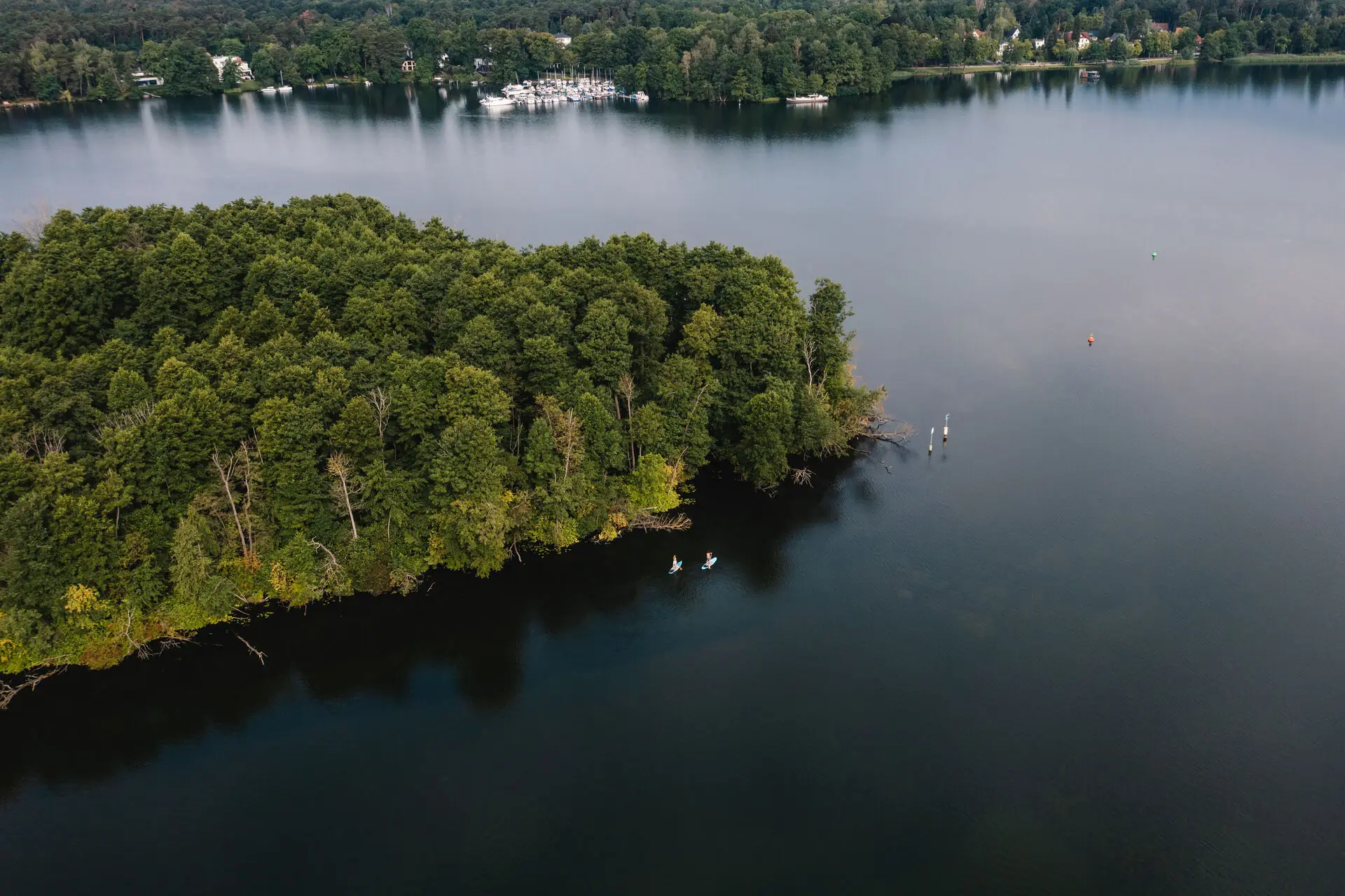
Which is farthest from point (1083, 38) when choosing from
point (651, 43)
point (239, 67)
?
point (239, 67)

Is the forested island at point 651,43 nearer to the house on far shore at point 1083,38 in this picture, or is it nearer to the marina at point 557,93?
the house on far shore at point 1083,38

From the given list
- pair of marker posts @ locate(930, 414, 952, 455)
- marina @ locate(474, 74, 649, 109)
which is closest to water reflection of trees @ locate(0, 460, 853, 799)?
pair of marker posts @ locate(930, 414, 952, 455)

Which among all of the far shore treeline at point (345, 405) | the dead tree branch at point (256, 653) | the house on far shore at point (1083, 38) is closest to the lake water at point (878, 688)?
the dead tree branch at point (256, 653)

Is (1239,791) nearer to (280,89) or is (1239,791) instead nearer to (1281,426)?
(1281,426)

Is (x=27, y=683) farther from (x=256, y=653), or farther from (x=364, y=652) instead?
(x=364, y=652)

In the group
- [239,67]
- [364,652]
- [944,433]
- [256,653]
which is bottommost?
[364,652]

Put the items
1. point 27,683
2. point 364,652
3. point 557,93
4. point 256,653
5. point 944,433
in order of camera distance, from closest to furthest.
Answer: point 27,683 → point 256,653 → point 364,652 → point 944,433 → point 557,93

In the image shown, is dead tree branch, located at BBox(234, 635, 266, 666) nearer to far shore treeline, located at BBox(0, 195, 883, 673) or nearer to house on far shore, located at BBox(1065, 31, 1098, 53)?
far shore treeline, located at BBox(0, 195, 883, 673)
